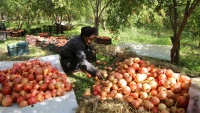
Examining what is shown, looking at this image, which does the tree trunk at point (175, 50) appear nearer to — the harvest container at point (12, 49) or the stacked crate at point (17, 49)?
the stacked crate at point (17, 49)

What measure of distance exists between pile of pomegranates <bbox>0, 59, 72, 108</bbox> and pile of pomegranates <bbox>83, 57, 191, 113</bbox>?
697mm

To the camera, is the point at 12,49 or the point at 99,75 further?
the point at 12,49

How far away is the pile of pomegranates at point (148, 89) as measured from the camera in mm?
3510

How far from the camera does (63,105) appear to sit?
12.8ft

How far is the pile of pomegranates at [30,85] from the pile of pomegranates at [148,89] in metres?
0.70

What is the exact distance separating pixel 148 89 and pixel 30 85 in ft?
7.42

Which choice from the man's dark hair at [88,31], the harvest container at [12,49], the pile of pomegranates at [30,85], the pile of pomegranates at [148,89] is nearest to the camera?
the pile of pomegranates at [148,89]

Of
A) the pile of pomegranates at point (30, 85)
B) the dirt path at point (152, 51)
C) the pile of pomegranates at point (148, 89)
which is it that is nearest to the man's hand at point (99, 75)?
the pile of pomegranates at point (148, 89)

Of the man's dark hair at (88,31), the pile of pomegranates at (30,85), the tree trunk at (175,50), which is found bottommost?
the pile of pomegranates at (30,85)

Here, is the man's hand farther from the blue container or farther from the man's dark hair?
the blue container

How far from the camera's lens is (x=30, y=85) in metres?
4.28

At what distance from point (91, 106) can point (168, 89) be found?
1.48 m

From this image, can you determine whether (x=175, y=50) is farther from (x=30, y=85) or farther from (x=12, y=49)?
(x=12, y=49)

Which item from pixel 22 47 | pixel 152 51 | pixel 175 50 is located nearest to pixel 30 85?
pixel 22 47
